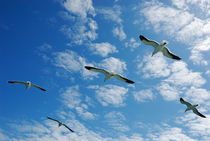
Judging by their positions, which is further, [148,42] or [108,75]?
[108,75]

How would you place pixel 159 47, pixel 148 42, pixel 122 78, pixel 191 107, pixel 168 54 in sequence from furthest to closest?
pixel 191 107, pixel 122 78, pixel 168 54, pixel 148 42, pixel 159 47

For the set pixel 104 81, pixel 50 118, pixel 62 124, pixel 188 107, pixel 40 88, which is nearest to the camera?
pixel 104 81

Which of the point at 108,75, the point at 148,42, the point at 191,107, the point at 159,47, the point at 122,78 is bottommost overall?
the point at 108,75

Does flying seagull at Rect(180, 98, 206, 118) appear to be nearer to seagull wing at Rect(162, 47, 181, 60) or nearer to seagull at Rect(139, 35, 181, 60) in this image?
seagull wing at Rect(162, 47, 181, 60)

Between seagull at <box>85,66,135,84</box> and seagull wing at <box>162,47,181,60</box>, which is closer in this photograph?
seagull wing at <box>162,47,181,60</box>

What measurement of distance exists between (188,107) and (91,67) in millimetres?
18532

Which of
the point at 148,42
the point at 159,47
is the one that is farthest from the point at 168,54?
the point at 148,42

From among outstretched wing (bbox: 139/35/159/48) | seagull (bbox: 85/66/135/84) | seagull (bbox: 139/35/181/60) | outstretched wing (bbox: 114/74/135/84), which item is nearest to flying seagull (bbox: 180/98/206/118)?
seagull (bbox: 139/35/181/60)

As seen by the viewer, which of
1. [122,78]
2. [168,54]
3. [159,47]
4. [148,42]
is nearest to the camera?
[159,47]

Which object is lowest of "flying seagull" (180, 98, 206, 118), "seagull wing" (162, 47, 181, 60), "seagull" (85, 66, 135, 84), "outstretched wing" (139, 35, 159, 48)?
"seagull" (85, 66, 135, 84)

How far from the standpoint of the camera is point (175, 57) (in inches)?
1432

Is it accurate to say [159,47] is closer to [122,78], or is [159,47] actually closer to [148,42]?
[148,42]

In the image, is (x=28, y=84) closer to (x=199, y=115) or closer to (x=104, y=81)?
(x=104, y=81)

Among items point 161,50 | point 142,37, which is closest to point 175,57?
point 161,50
